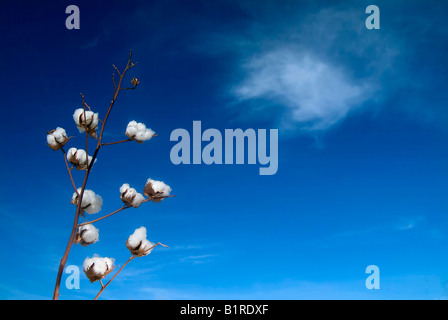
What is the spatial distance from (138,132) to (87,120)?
17cm

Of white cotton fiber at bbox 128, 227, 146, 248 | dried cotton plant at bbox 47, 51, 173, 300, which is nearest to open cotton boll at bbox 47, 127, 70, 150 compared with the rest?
dried cotton plant at bbox 47, 51, 173, 300

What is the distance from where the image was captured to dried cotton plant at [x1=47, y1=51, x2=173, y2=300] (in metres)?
1.18

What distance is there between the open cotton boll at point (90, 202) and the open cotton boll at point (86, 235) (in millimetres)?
56

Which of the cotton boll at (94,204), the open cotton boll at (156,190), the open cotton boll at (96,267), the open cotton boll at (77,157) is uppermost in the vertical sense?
the open cotton boll at (77,157)

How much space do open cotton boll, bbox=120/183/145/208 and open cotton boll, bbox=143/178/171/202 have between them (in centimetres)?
5

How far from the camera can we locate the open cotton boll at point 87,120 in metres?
1.31

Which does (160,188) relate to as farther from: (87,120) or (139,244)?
(87,120)

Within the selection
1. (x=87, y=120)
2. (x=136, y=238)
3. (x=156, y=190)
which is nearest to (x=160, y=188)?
(x=156, y=190)

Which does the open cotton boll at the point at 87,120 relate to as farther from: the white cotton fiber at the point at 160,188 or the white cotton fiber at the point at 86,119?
the white cotton fiber at the point at 160,188

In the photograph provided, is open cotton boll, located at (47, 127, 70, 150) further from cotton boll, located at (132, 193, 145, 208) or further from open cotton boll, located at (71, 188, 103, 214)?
cotton boll, located at (132, 193, 145, 208)

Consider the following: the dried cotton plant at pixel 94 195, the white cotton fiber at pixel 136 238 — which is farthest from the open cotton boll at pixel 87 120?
the white cotton fiber at pixel 136 238

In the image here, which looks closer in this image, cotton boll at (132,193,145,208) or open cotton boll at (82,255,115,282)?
open cotton boll at (82,255,115,282)

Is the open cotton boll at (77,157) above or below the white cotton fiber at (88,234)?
above
